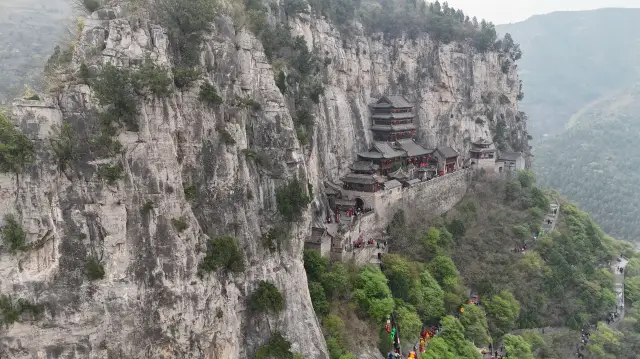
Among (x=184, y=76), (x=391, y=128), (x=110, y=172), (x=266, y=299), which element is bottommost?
(x=266, y=299)

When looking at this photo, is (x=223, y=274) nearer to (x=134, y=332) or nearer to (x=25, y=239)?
(x=134, y=332)

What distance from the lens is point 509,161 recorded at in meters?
53.7

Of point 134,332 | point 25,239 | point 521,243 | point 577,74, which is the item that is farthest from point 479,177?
point 577,74

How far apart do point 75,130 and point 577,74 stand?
208264mm

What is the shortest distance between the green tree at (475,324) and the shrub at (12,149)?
2785 cm

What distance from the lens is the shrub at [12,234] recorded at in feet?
65.7

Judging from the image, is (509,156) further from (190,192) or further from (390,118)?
(190,192)

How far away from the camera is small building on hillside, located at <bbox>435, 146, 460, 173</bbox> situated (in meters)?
48.1

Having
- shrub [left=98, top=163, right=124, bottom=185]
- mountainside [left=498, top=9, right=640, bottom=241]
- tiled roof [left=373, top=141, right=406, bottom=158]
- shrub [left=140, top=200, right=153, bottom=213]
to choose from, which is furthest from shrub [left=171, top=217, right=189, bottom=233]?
mountainside [left=498, top=9, right=640, bottom=241]

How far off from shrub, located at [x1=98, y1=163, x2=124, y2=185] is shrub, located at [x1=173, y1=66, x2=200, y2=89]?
198 inches

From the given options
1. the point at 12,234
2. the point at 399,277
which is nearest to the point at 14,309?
the point at 12,234

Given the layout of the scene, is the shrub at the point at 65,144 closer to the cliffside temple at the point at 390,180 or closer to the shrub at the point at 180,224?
the shrub at the point at 180,224

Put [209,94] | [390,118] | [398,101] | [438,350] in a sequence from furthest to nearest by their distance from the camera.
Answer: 1. [398,101]
2. [390,118]
3. [438,350]
4. [209,94]

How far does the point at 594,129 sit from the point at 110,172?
5311 inches
